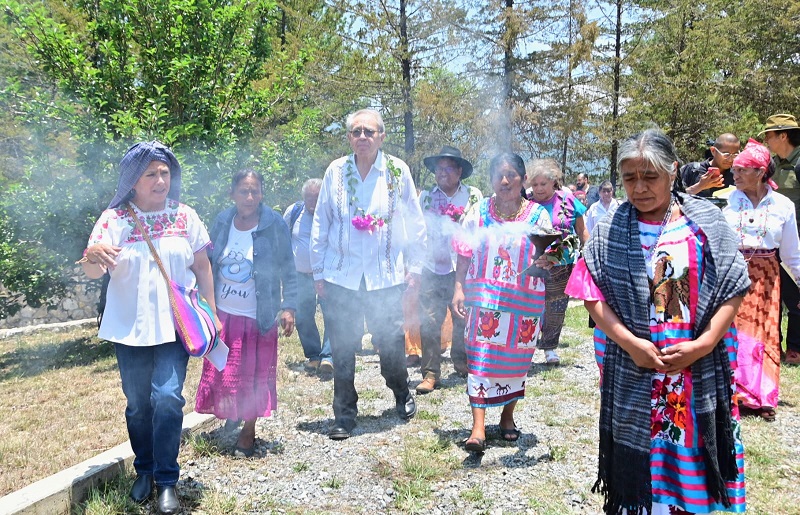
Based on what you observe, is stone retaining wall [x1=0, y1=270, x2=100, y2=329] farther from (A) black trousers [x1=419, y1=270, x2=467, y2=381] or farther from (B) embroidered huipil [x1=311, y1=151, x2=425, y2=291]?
(B) embroidered huipil [x1=311, y1=151, x2=425, y2=291]

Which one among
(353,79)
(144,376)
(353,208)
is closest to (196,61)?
(353,208)

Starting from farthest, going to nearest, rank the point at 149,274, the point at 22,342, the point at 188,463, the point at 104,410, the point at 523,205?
1. the point at 22,342
2. the point at 104,410
3. the point at 523,205
4. the point at 188,463
5. the point at 149,274

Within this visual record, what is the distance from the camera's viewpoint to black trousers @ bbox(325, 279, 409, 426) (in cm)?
452

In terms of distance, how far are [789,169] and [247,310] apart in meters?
5.91

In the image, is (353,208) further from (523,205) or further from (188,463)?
(188,463)

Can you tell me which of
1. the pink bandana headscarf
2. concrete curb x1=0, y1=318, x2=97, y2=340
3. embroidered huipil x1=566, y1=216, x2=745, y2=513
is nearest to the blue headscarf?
embroidered huipil x1=566, y1=216, x2=745, y2=513

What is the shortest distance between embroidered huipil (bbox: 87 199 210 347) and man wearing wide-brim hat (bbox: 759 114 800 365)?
18.2 feet

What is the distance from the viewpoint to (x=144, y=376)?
11.0ft

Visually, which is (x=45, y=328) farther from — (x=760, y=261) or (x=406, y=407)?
(x=760, y=261)

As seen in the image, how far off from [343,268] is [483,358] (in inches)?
46.9

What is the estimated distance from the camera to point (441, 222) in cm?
583

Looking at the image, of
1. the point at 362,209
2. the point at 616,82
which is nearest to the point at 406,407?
the point at 362,209

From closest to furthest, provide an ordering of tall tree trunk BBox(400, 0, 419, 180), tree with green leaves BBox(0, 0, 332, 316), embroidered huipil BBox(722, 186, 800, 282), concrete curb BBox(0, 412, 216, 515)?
1. concrete curb BBox(0, 412, 216, 515)
2. embroidered huipil BBox(722, 186, 800, 282)
3. tree with green leaves BBox(0, 0, 332, 316)
4. tall tree trunk BBox(400, 0, 419, 180)

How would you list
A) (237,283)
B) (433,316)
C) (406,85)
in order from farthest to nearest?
(406,85), (433,316), (237,283)
